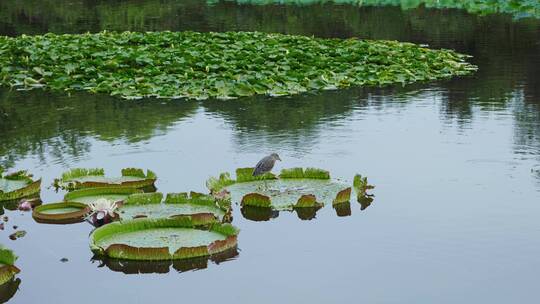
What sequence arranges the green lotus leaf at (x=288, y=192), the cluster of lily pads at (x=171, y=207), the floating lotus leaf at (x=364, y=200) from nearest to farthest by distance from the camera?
1. the cluster of lily pads at (x=171, y=207)
2. the green lotus leaf at (x=288, y=192)
3. the floating lotus leaf at (x=364, y=200)

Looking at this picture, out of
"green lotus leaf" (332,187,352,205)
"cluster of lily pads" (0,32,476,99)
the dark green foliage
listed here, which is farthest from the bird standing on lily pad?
the dark green foliage

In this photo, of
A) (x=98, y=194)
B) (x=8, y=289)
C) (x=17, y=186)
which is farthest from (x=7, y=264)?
(x=17, y=186)

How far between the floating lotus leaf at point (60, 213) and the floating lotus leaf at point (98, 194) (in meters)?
0.14

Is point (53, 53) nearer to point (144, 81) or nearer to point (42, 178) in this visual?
point (144, 81)

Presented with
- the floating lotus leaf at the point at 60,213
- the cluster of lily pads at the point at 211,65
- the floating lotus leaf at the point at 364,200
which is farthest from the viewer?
the cluster of lily pads at the point at 211,65

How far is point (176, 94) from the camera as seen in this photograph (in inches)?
522

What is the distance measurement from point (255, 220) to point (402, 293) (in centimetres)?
190

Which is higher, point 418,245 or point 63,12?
point 63,12

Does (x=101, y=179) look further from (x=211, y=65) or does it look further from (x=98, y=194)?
(x=211, y=65)

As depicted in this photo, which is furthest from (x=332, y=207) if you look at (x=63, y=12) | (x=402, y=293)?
(x=63, y=12)

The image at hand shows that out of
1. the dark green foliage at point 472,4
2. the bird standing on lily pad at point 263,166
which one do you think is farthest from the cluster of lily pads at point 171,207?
the dark green foliage at point 472,4

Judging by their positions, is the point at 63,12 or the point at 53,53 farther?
the point at 63,12

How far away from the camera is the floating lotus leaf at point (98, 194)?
789cm

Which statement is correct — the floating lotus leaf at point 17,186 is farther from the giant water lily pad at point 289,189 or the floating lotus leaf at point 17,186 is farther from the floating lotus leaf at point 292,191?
the floating lotus leaf at point 292,191
